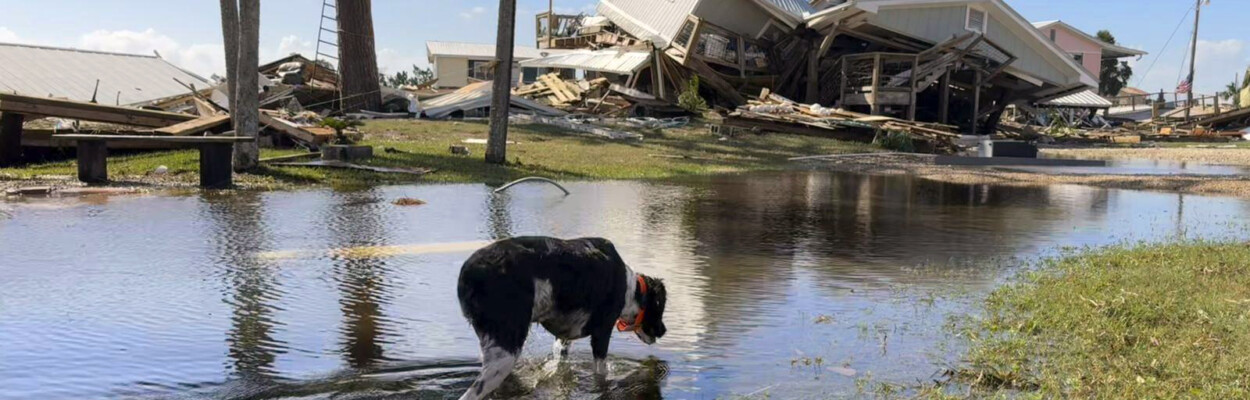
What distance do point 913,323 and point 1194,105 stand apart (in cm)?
6957

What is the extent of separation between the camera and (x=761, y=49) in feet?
130

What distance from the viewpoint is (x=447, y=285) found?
8586mm

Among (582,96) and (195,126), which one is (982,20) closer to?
(582,96)

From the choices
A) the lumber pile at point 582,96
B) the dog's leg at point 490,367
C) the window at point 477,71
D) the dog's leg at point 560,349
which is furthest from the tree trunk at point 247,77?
the window at point 477,71

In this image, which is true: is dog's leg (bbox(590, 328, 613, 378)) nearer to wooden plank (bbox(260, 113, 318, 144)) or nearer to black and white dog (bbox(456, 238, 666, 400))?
black and white dog (bbox(456, 238, 666, 400))

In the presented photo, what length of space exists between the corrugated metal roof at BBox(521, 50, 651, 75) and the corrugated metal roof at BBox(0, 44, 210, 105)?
14.0m

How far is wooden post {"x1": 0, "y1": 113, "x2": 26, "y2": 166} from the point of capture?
53.5ft

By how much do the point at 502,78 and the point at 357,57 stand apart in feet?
43.0

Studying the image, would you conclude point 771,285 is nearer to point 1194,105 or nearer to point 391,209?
point 391,209

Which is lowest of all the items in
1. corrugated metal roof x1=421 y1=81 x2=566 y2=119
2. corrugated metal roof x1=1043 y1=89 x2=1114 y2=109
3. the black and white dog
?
the black and white dog

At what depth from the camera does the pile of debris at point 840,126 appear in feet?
96.2

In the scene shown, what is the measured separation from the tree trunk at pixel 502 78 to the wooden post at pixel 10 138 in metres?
7.41

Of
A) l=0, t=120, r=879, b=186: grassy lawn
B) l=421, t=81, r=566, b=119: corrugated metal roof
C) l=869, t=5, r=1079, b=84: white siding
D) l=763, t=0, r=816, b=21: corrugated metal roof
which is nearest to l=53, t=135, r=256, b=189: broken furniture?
l=0, t=120, r=879, b=186: grassy lawn

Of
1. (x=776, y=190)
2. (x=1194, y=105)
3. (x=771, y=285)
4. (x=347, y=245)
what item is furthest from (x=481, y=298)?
(x=1194, y=105)
